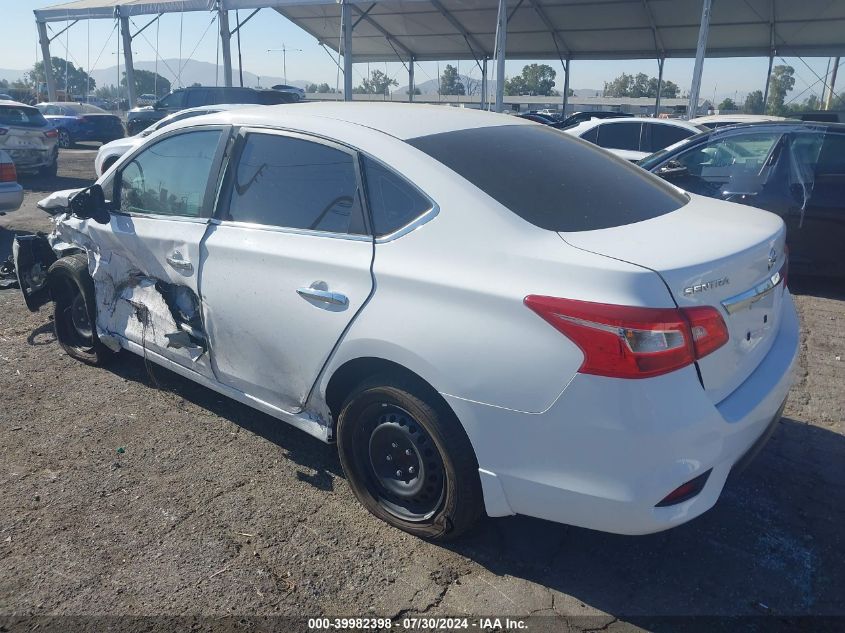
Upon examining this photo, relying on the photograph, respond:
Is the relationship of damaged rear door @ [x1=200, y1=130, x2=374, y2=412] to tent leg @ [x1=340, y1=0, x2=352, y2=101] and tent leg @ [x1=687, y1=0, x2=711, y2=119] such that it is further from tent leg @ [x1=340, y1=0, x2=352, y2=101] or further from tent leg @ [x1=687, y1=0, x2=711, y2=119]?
tent leg @ [x1=340, y1=0, x2=352, y2=101]

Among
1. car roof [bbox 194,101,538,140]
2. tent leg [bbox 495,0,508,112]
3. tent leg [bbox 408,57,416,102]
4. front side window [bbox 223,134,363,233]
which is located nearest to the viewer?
front side window [bbox 223,134,363,233]

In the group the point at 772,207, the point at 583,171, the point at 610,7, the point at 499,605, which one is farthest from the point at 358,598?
the point at 610,7

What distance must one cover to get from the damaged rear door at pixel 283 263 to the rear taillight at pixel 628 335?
0.89 meters

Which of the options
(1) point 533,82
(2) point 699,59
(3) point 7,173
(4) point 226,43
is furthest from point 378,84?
(1) point 533,82

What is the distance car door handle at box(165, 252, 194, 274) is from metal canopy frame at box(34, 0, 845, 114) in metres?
16.3

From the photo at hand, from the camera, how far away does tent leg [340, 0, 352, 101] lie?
19.6m

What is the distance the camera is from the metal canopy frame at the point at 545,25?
19109 mm

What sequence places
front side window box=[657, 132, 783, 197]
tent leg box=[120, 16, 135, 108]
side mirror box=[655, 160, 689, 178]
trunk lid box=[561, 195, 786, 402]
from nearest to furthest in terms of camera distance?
trunk lid box=[561, 195, 786, 402]
side mirror box=[655, 160, 689, 178]
front side window box=[657, 132, 783, 197]
tent leg box=[120, 16, 135, 108]

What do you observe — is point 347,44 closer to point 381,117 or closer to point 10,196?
point 10,196

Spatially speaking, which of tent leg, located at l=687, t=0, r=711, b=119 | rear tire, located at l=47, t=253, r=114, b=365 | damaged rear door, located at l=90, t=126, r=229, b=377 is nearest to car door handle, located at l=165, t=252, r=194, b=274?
damaged rear door, located at l=90, t=126, r=229, b=377

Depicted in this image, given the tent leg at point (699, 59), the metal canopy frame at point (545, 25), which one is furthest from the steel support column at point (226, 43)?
the tent leg at point (699, 59)

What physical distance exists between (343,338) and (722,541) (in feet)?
5.94

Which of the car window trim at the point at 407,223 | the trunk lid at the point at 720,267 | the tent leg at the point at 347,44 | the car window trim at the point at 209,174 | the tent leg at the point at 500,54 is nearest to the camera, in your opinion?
the trunk lid at the point at 720,267

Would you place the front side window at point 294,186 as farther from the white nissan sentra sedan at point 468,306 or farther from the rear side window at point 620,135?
the rear side window at point 620,135
